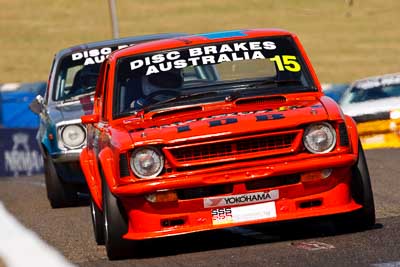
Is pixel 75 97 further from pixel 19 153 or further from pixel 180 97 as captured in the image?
pixel 19 153

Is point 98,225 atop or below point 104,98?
below

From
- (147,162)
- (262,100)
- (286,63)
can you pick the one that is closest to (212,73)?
(286,63)

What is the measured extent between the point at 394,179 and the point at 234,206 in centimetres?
491

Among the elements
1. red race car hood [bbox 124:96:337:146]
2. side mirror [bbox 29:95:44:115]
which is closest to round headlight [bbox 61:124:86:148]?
side mirror [bbox 29:95:44:115]

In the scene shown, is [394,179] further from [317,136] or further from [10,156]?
[10,156]

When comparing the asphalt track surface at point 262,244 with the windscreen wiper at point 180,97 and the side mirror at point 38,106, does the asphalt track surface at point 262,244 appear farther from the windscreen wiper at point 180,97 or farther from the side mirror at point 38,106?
the side mirror at point 38,106

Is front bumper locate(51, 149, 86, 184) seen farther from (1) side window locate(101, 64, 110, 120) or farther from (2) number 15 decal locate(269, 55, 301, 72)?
(2) number 15 decal locate(269, 55, 301, 72)

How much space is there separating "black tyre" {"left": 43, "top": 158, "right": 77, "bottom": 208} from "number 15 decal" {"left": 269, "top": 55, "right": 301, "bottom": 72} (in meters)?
4.09

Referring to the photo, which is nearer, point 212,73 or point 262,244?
point 262,244

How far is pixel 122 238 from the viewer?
8.45 meters

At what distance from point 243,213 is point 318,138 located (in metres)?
0.69

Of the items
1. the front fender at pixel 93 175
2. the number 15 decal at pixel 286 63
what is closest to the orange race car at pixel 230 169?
the front fender at pixel 93 175

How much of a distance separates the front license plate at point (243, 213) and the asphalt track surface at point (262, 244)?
22 centimetres

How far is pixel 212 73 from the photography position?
383 inches
